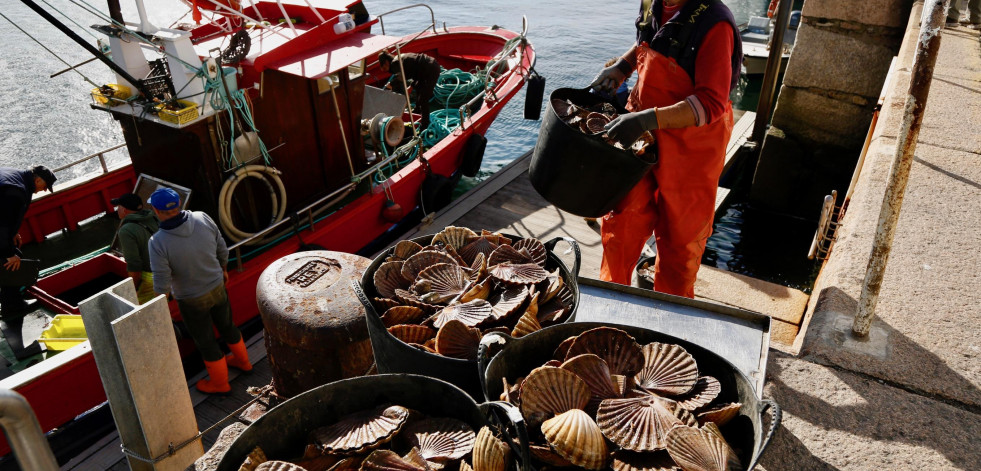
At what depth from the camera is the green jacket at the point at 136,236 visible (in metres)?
4.70

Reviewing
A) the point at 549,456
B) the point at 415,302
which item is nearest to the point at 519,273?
the point at 415,302

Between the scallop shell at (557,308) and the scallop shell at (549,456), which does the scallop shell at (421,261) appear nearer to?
the scallop shell at (557,308)

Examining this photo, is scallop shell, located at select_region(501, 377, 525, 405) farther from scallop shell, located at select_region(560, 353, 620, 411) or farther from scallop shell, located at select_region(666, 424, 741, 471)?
scallop shell, located at select_region(666, 424, 741, 471)

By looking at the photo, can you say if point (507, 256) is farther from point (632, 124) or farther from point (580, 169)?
point (632, 124)

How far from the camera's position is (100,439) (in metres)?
4.64

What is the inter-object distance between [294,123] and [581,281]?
403 centimetres

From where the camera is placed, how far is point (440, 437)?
5.75 ft

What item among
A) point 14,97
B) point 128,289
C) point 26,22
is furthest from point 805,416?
point 26,22

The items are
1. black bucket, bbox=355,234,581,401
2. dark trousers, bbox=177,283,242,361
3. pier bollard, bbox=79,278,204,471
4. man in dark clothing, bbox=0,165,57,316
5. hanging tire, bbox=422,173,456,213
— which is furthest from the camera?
hanging tire, bbox=422,173,456,213

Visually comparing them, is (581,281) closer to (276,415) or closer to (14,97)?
(276,415)

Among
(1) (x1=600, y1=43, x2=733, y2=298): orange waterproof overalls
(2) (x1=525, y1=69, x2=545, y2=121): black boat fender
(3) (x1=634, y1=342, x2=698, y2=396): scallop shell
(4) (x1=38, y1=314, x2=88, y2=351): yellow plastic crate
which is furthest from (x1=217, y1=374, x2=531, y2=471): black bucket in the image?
(2) (x1=525, y1=69, x2=545, y2=121): black boat fender

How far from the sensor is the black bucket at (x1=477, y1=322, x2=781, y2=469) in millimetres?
1717

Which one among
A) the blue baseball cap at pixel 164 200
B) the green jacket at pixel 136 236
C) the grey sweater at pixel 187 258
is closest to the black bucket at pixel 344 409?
the blue baseball cap at pixel 164 200

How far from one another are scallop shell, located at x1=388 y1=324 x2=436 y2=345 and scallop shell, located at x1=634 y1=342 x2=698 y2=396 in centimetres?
69
